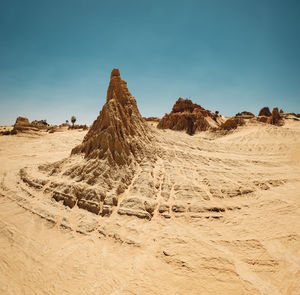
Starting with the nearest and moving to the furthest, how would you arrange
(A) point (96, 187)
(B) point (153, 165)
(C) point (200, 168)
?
(A) point (96, 187) < (B) point (153, 165) < (C) point (200, 168)

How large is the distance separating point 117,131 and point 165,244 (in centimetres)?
590

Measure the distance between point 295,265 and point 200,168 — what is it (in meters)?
5.81

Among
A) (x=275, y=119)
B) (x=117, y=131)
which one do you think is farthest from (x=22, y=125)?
(x=275, y=119)

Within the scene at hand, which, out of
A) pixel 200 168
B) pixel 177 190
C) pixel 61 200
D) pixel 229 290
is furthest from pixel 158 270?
pixel 200 168

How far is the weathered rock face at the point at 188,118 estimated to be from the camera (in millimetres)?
34744

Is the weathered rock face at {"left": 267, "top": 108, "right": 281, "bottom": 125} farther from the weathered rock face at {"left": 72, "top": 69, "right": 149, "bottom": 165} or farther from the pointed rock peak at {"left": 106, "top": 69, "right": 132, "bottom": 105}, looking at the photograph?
the pointed rock peak at {"left": 106, "top": 69, "right": 132, "bottom": 105}

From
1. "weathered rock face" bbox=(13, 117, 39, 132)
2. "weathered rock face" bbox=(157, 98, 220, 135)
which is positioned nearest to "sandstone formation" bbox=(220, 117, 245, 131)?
"weathered rock face" bbox=(157, 98, 220, 135)

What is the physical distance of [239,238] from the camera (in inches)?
229

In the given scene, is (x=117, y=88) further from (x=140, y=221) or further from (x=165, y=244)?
(x=165, y=244)

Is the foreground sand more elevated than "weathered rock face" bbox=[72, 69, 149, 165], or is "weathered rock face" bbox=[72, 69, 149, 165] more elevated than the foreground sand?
"weathered rock face" bbox=[72, 69, 149, 165]

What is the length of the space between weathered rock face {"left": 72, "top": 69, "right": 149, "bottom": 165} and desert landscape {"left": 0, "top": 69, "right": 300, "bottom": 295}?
0.06 meters

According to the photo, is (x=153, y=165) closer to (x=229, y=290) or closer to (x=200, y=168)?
(x=200, y=168)

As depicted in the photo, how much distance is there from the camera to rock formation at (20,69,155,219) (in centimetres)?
696

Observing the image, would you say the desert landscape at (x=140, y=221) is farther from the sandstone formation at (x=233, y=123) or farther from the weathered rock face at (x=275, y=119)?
the weathered rock face at (x=275, y=119)
